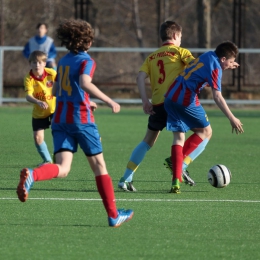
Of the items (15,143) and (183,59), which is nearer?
(183,59)

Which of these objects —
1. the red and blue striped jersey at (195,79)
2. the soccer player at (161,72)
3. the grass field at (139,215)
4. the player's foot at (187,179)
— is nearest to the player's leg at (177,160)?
the grass field at (139,215)

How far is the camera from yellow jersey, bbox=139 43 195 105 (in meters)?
8.48

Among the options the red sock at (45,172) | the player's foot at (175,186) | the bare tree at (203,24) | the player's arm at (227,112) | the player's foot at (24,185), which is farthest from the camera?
the bare tree at (203,24)

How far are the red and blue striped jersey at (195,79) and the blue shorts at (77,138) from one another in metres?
2.11

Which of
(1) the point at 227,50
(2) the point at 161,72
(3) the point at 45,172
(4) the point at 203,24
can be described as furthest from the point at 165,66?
(4) the point at 203,24

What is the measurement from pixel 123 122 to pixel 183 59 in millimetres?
9098

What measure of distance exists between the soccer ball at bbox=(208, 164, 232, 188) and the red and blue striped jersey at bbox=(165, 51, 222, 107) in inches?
27.9

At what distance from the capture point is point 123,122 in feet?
57.5

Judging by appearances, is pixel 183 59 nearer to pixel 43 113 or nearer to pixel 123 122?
pixel 43 113

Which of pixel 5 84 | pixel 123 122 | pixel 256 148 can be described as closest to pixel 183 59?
pixel 256 148

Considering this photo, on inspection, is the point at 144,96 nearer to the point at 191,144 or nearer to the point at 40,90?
the point at 191,144

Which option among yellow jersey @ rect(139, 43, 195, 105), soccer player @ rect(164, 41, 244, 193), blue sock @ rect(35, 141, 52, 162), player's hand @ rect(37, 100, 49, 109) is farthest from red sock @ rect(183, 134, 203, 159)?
blue sock @ rect(35, 141, 52, 162)

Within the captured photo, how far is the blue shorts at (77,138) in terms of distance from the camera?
20.4 ft

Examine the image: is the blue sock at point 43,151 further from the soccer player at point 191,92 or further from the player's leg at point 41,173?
the player's leg at point 41,173
